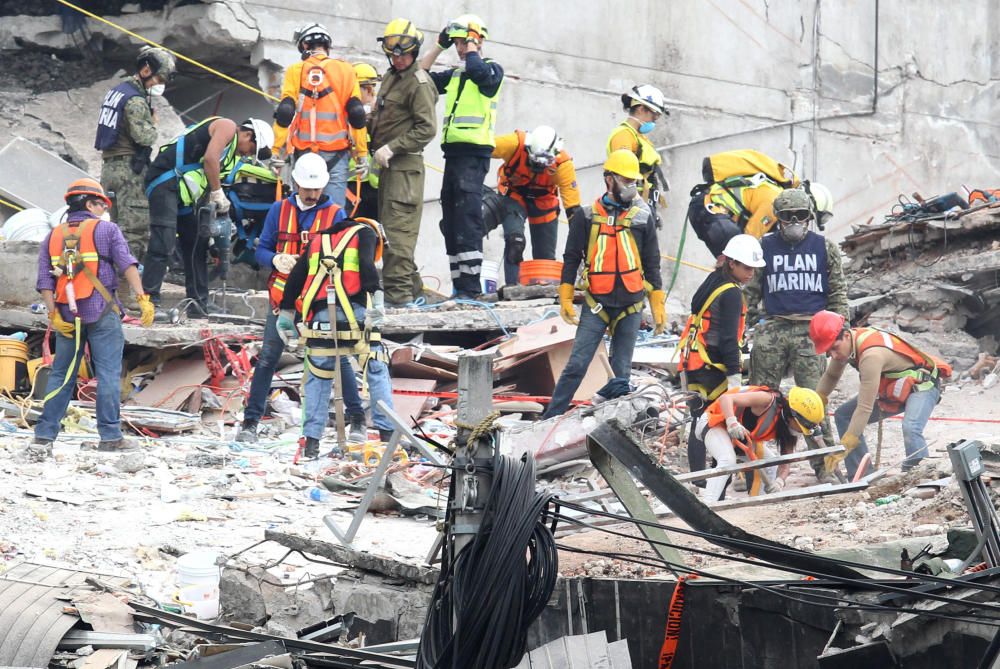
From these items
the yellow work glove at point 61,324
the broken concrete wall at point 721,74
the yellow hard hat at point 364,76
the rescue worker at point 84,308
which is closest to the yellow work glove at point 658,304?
the yellow hard hat at point 364,76

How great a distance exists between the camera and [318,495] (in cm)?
872

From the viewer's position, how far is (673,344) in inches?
512

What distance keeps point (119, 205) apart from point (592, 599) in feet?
22.2

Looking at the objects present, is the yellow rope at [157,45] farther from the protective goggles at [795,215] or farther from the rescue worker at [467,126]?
the protective goggles at [795,215]

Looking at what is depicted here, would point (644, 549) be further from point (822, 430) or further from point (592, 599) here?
point (822, 430)

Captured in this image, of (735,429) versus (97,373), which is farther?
(97,373)

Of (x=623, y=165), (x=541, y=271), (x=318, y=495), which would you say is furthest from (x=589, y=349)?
(x=541, y=271)

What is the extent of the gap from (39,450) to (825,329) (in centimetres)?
492

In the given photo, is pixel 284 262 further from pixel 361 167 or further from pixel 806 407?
pixel 806 407

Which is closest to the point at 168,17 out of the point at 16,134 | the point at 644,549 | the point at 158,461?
the point at 16,134

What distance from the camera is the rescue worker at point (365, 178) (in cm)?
1166

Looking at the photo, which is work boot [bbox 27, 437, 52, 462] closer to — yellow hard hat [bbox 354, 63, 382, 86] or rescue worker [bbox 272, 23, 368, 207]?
rescue worker [bbox 272, 23, 368, 207]

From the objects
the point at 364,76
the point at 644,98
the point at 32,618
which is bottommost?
the point at 32,618

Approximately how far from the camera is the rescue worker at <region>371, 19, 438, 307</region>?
11586mm
